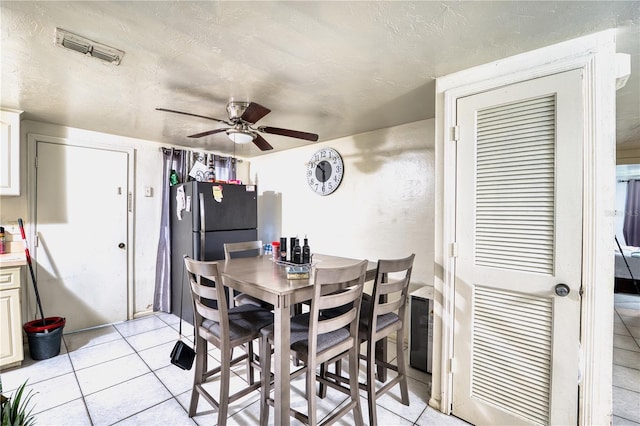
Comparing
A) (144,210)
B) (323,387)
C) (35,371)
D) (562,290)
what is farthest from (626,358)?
(144,210)

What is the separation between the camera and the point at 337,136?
11.1 ft

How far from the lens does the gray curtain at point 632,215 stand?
16.5 ft

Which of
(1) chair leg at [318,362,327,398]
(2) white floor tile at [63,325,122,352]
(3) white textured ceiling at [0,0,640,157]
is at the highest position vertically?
(3) white textured ceiling at [0,0,640,157]

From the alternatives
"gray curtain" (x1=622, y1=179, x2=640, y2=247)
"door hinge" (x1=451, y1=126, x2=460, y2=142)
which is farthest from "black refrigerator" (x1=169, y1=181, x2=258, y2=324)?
"gray curtain" (x1=622, y1=179, x2=640, y2=247)

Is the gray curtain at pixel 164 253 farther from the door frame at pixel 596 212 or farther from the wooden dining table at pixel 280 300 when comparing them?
the door frame at pixel 596 212

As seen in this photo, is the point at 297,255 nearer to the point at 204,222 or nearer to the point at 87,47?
the point at 204,222

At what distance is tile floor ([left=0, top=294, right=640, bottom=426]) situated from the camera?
6.10 feet

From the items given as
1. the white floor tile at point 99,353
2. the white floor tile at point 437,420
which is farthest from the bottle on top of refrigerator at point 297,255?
the white floor tile at point 99,353

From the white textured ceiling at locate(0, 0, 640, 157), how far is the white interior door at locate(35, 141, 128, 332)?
737mm

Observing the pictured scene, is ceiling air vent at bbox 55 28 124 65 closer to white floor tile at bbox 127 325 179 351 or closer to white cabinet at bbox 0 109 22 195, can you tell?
white cabinet at bbox 0 109 22 195

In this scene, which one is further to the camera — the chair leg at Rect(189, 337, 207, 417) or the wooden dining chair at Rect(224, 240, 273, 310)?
the wooden dining chair at Rect(224, 240, 273, 310)

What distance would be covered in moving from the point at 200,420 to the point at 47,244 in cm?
262

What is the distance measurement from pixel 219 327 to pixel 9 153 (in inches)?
103

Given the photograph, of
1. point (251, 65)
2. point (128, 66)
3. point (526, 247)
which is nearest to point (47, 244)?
point (128, 66)
